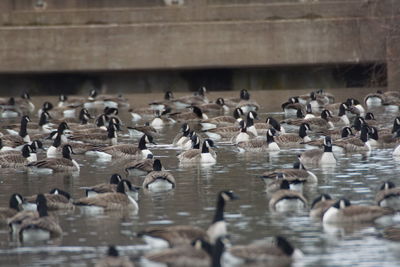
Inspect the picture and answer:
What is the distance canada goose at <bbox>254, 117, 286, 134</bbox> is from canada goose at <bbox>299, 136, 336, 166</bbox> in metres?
4.94

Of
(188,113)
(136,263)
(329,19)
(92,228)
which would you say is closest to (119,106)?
(188,113)

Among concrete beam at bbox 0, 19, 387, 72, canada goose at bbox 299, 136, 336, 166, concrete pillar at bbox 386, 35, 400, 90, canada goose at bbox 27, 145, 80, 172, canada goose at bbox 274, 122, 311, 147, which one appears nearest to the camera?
canada goose at bbox 27, 145, 80, 172

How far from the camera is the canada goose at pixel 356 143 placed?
22.9 meters

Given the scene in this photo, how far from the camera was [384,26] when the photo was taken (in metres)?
34.4

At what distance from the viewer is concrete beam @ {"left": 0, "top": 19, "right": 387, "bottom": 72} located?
4119 cm

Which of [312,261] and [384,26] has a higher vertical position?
[384,26]

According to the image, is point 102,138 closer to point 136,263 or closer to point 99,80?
point 136,263

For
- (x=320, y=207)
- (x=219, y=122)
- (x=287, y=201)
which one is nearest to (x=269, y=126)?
(x=219, y=122)

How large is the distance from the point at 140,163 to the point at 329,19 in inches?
887

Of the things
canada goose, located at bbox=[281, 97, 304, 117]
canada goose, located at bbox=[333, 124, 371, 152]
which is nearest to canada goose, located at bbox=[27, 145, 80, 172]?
canada goose, located at bbox=[333, 124, 371, 152]

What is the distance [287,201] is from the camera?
15805 millimetres

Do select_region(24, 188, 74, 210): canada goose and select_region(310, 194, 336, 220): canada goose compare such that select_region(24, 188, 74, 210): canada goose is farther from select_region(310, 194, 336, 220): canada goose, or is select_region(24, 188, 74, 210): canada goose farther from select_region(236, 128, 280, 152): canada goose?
select_region(236, 128, 280, 152): canada goose

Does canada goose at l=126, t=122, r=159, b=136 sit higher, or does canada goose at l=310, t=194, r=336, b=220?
canada goose at l=126, t=122, r=159, b=136

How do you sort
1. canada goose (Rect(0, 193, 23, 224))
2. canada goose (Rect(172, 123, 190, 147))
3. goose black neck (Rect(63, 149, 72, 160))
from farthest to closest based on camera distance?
canada goose (Rect(172, 123, 190, 147)), goose black neck (Rect(63, 149, 72, 160)), canada goose (Rect(0, 193, 23, 224))
